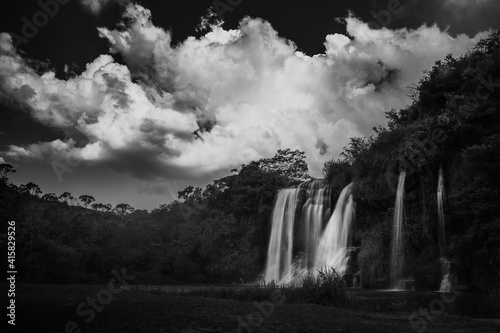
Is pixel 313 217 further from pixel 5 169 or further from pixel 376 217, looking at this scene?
pixel 5 169

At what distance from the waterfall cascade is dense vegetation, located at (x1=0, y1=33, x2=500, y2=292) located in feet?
4.37

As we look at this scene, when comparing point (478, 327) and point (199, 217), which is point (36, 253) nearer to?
point (478, 327)

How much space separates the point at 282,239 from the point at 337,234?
7677 millimetres

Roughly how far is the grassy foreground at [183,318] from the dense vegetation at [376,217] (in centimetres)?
1097

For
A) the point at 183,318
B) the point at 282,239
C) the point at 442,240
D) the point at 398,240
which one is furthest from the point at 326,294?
the point at 282,239

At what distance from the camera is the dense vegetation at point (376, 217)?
1916 cm

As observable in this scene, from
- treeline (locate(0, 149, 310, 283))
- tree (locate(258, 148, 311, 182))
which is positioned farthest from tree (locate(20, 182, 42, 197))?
tree (locate(258, 148, 311, 182))

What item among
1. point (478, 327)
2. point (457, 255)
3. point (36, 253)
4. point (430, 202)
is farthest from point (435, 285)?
point (36, 253)

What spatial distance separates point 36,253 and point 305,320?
18.6m

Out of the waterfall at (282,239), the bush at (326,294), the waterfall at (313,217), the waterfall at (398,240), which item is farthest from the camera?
the waterfall at (282,239)

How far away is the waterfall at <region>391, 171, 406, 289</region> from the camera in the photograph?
77.5ft

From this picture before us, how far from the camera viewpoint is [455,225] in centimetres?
2205

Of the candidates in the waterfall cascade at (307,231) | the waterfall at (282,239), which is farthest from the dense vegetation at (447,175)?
the waterfall at (282,239)

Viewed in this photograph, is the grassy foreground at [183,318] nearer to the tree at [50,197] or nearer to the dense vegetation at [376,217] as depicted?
the dense vegetation at [376,217]
